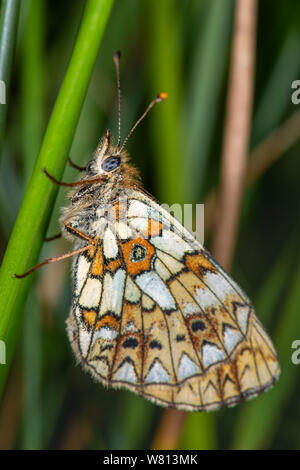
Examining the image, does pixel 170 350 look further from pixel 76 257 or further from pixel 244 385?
pixel 76 257

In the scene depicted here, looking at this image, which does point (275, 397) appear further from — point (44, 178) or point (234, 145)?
point (44, 178)

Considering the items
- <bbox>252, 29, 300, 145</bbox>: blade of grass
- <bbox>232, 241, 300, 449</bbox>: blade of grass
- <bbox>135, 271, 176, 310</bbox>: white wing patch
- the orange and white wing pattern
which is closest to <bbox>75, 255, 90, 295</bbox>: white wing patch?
the orange and white wing pattern

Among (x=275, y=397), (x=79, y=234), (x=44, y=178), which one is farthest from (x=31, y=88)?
(x=275, y=397)

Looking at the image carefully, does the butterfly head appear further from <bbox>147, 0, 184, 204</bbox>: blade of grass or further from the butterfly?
<bbox>147, 0, 184, 204</bbox>: blade of grass

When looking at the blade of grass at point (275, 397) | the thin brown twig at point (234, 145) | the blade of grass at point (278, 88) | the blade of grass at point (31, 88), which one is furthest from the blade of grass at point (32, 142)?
the blade of grass at point (278, 88)

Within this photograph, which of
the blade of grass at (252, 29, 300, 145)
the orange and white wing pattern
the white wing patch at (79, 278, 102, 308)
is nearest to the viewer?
the orange and white wing pattern

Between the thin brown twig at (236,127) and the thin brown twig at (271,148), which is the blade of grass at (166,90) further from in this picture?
the thin brown twig at (271,148)
